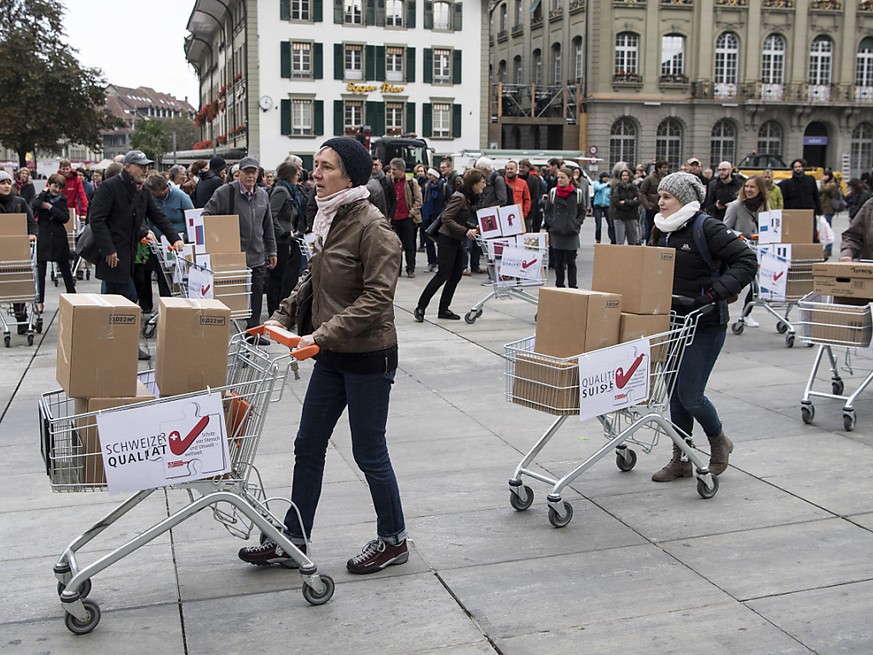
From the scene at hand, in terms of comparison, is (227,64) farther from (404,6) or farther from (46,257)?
(46,257)

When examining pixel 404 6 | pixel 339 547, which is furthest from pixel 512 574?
pixel 404 6

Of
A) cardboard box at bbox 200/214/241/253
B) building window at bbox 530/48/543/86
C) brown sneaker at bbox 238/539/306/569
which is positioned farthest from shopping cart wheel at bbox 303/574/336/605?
building window at bbox 530/48/543/86

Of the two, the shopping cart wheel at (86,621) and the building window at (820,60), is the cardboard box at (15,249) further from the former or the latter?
the building window at (820,60)

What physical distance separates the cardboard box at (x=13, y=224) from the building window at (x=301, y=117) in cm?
4392

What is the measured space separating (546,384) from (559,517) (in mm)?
707

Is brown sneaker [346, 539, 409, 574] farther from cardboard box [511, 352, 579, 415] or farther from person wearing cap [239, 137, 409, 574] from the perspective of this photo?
cardboard box [511, 352, 579, 415]

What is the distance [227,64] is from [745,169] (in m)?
33.3

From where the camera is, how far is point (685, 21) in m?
59.3

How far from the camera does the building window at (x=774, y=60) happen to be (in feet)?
199

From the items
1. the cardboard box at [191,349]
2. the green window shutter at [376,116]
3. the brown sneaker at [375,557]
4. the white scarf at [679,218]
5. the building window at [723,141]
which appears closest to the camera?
the cardboard box at [191,349]

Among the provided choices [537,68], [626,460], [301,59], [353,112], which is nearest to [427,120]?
[353,112]

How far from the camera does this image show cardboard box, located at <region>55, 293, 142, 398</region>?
4348mm

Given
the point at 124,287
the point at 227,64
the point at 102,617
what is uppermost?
the point at 227,64

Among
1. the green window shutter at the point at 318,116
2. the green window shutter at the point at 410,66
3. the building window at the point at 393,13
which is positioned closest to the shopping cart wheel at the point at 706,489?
the green window shutter at the point at 318,116
